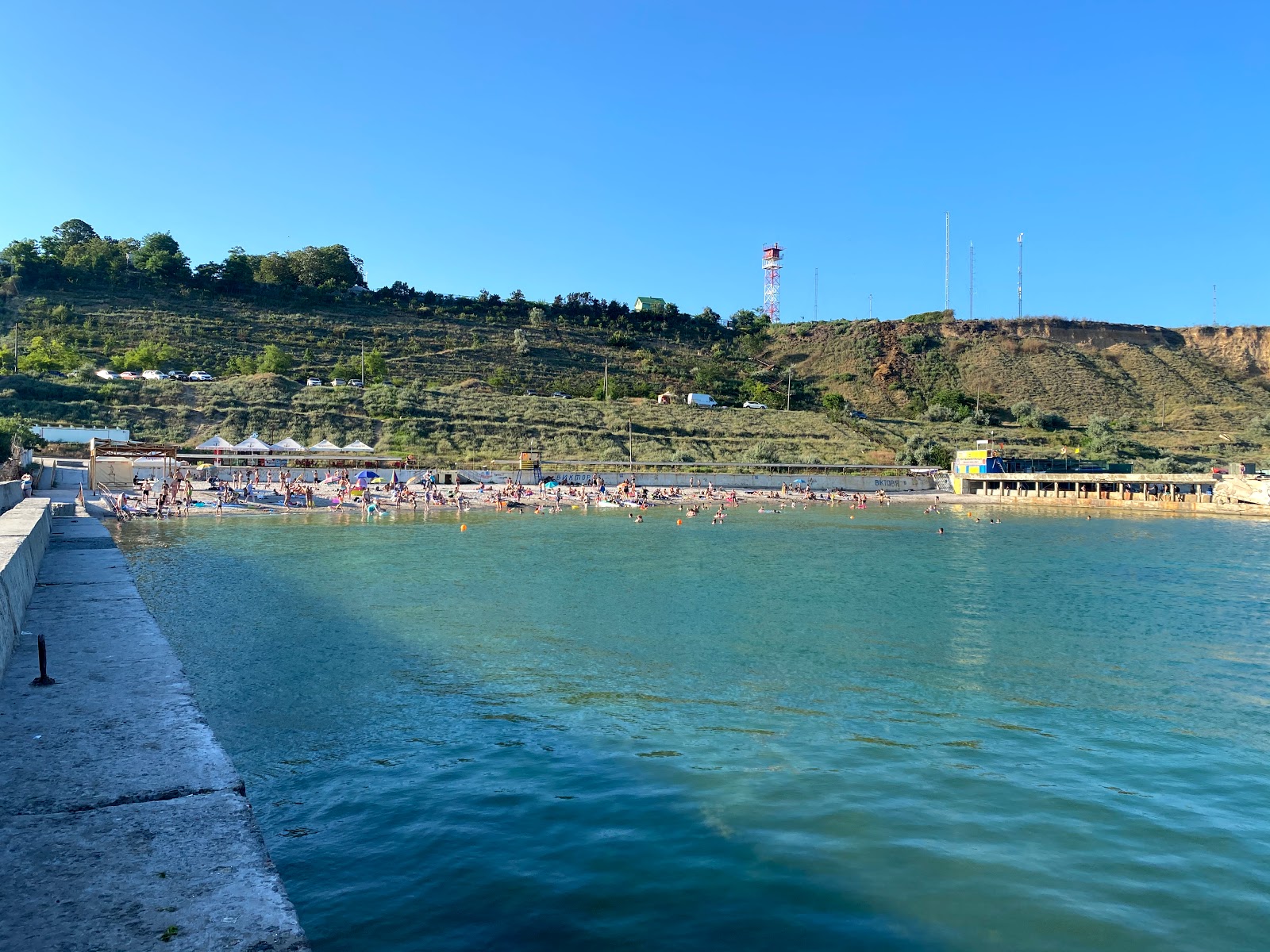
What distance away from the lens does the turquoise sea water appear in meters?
6.45

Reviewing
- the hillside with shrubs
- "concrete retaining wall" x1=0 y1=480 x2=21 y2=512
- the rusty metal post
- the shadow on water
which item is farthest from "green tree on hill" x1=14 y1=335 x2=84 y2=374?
the rusty metal post

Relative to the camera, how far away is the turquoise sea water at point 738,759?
645 centimetres

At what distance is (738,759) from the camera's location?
9.52 meters

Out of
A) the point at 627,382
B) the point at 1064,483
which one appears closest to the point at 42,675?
the point at 1064,483

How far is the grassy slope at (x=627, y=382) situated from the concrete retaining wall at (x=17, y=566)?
43032 mm

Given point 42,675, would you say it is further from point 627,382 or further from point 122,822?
point 627,382

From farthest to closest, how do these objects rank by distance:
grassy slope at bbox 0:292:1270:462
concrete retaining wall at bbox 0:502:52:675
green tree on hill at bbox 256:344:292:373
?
green tree on hill at bbox 256:344:292:373 < grassy slope at bbox 0:292:1270:462 < concrete retaining wall at bbox 0:502:52:675

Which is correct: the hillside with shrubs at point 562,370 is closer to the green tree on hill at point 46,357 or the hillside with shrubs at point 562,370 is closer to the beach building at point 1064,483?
the green tree on hill at point 46,357

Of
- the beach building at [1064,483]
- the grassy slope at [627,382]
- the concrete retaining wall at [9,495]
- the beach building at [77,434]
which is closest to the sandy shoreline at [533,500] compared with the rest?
the beach building at [1064,483]

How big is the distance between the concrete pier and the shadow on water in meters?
1.17

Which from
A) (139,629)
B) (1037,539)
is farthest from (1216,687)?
(1037,539)

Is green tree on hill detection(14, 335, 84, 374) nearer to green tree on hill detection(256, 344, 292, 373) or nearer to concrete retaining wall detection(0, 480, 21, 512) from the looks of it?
green tree on hill detection(256, 344, 292, 373)

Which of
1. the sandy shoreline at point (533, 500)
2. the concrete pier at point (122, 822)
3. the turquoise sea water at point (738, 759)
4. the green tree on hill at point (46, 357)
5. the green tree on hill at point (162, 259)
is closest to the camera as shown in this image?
the concrete pier at point (122, 822)

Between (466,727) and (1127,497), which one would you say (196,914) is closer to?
(466,727)
